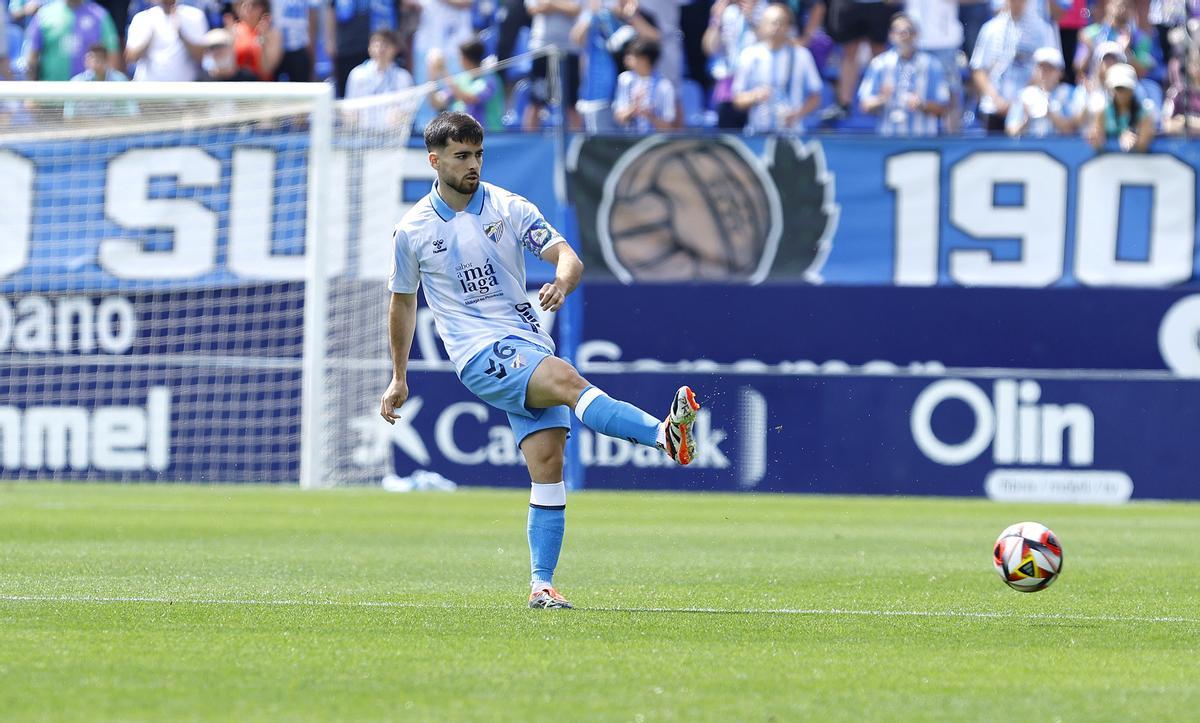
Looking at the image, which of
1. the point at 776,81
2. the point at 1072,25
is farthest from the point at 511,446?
the point at 1072,25

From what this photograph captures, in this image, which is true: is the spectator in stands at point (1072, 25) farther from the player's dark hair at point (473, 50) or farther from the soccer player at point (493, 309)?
the soccer player at point (493, 309)

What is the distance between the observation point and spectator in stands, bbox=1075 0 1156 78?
20516mm

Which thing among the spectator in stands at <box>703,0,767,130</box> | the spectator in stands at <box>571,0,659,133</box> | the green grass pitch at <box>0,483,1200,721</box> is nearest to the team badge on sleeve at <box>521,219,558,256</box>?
the green grass pitch at <box>0,483,1200,721</box>

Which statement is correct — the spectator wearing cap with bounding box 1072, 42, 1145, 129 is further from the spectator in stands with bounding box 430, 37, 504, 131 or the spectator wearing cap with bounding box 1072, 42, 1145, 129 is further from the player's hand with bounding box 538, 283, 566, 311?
the player's hand with bounding box 538, 283, 566, 311

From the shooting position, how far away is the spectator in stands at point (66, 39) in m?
21.7

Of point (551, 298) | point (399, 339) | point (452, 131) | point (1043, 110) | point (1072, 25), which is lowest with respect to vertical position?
point (399, 339)

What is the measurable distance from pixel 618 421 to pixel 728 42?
521 inches

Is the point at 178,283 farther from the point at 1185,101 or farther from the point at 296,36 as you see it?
the point at 1185,101

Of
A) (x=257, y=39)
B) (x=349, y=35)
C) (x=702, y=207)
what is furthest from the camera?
(x=349, y=35)

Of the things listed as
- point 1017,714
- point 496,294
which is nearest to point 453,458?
point 496,294

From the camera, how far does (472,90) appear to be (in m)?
20.6

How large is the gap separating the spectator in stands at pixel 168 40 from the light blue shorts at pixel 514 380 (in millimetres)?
13658

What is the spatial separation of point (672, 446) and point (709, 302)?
11.0m

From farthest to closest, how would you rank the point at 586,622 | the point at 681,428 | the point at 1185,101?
the point at 1185,101 < the point at 681,428 < the point at 586,622
